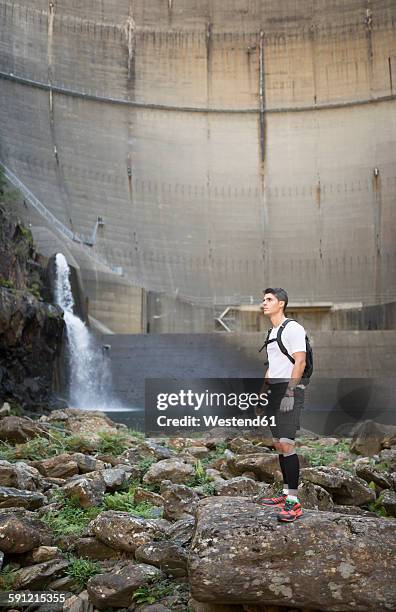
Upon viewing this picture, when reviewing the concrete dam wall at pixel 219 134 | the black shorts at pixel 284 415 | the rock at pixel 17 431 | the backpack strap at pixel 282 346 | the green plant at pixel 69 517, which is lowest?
the green plant at pixel 69 517

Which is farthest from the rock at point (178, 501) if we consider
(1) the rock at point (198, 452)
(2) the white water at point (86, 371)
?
(2) the white water at point (86, 371)

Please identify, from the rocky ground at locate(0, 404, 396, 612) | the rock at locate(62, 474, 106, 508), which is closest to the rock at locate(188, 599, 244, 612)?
the rocky ground at locate(0, 404, 396, 612)

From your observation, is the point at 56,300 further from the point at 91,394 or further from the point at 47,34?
the point at 47,34

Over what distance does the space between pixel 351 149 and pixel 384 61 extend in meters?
2.97

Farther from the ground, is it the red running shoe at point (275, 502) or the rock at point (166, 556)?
the red running shoe at point (275, 502)

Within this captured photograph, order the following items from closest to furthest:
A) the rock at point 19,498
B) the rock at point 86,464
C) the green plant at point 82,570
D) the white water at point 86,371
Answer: the green plant at point 82,570 < the rock at point 19,498 < the rock at point 86,464 < the white water at point 86,371

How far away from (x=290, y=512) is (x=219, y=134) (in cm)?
1929

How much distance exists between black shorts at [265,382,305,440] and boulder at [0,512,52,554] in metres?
1.34

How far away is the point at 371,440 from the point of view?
5.64m

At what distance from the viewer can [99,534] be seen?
3084 millimetres

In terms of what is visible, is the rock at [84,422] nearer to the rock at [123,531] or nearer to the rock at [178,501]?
the rock at [178,501]

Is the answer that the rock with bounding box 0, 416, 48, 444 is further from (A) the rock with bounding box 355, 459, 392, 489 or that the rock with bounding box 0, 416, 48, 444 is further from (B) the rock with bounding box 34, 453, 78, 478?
(A) the rock with bounding box 355, 459, 392, 489

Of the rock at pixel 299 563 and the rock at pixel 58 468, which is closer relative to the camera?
the rock at pixel 299 563

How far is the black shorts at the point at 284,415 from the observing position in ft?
8.24
